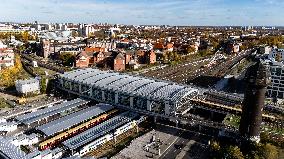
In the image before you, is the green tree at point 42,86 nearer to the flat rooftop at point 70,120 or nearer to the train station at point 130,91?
the train station at point 130,91

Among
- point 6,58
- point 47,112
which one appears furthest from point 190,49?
point 47,112

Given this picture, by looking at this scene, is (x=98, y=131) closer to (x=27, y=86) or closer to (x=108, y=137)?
(x=108, y=137)

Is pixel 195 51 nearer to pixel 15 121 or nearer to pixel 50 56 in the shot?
pixel 50 56

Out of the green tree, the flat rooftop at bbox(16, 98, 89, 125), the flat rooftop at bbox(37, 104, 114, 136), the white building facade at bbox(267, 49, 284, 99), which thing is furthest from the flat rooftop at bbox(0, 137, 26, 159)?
the white building facade at bbox(267, 49, 284, 99)

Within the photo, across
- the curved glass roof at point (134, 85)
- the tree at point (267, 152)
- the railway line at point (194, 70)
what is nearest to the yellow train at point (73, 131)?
the curved glass roof at point (134, 85)

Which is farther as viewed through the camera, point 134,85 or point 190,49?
point 190,49

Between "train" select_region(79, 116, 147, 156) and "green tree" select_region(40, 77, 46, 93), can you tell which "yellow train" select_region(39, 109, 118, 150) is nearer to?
"train" select_region(79, 116, 147, 156)
